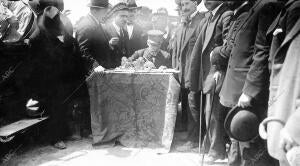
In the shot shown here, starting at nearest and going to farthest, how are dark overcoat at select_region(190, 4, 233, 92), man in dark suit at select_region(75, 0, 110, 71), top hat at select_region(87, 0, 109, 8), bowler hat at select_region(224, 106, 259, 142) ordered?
bowler hat at select_region(224, 106, 259, 142) → dark overcoat at select_region(190, 4, 233, 92) → man in dark suit at select_region(75, 0, 110, 71) → top hat at select_region(87, 0, 109, 8)

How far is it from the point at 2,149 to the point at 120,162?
168 cm

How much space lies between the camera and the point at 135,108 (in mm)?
5293

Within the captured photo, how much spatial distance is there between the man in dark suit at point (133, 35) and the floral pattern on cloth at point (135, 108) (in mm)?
1400

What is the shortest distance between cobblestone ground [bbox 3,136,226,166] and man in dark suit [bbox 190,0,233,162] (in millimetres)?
320

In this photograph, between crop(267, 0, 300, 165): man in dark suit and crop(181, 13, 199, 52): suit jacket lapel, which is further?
crop(181, 13, 199, 52): suit jacket lapel

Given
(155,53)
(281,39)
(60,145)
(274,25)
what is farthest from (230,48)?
(60,145)

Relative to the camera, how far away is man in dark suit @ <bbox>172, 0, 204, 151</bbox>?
5.12 metres

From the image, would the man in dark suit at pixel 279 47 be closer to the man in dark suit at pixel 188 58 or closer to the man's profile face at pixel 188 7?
the man in dark suit at pixel 188 58

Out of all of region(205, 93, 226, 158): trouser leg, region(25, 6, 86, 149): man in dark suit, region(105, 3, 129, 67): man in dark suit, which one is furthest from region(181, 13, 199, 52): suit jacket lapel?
region(25, 6, 86, 149): man in dark suit

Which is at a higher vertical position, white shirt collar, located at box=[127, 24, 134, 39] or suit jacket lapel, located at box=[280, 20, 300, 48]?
suit jacket lapel, located at box=[280, 20, 300, 48]

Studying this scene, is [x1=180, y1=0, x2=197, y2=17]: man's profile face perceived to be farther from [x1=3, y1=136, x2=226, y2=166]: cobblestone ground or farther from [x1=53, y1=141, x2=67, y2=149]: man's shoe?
[x1=53, y1=141, x2=67, y2=149]: man's shoe

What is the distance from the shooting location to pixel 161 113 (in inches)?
205

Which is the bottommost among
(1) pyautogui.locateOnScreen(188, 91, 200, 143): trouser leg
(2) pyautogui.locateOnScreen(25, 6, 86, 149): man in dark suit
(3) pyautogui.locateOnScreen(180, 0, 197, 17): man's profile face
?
(1) pyautogui.locateOnScreen(188, 91, 200, 143): trouser leg

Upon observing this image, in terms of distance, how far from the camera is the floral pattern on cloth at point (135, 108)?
16.8 ft
